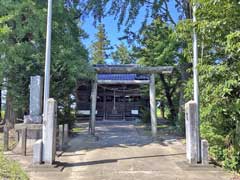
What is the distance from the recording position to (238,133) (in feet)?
26.8

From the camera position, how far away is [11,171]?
7.27 meters

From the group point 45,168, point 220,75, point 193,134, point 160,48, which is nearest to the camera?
point 220,75

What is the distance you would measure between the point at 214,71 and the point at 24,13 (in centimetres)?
711

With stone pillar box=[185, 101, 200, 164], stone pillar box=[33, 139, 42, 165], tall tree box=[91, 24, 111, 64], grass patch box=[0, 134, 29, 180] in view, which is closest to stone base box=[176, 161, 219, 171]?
stone pillar box=[185, 101, 200, 164]

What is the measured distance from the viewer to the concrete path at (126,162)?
24.6 feet

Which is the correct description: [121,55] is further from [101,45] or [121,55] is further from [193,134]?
[193,134]

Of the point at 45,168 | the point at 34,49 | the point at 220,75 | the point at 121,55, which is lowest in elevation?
the point at 45,168

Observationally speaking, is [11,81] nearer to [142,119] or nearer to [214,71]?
[214,71]

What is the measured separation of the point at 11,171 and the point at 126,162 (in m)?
3.05

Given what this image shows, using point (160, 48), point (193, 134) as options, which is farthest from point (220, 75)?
point (160, 48)

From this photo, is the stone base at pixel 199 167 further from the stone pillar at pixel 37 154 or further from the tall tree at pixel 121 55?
the tall tree at pixel 121 55

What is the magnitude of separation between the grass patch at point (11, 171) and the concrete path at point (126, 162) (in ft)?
0.93

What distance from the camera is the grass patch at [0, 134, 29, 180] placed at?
263 inches

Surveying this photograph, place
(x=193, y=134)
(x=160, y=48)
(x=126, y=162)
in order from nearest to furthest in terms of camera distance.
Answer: (x=193, y=134) → (x=126, y=162) → (x=160, y=48)
